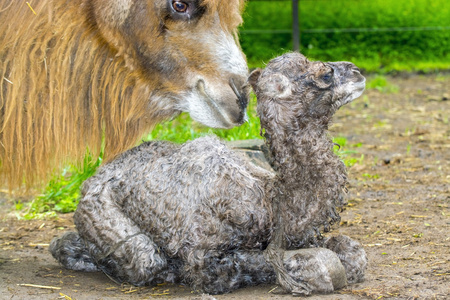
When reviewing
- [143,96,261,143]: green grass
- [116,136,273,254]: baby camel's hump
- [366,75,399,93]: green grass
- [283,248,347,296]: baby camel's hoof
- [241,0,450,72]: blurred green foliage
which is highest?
[241,0,450,72]: blurred green foliage

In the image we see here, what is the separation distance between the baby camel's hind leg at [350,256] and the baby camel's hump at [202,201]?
32 centimetres

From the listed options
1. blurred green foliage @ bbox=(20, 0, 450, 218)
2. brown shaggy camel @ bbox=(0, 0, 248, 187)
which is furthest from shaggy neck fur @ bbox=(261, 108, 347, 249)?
blurred green foliage @ bbox=(20, 0, 450, 218)

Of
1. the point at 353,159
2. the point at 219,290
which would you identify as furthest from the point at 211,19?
the point at 353,159

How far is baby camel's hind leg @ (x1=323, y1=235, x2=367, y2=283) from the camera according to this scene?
2.92 m

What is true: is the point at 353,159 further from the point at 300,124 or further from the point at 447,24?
the point at 447,24

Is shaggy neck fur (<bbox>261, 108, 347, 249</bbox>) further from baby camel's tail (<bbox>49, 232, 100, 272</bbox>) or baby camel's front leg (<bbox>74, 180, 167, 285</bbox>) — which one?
baby camel's tail (<bbox>49, 232, 100, 272</bbox>)

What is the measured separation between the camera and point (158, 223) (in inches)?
119

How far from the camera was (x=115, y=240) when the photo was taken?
3051 millimetres

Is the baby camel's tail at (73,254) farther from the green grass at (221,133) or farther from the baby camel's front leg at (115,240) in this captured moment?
the green grass at (221,133)

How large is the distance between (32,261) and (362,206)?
7.14 feet

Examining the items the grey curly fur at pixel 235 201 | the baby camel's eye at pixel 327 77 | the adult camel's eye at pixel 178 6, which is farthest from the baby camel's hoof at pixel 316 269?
the adult camel's eye at pixel 178 6

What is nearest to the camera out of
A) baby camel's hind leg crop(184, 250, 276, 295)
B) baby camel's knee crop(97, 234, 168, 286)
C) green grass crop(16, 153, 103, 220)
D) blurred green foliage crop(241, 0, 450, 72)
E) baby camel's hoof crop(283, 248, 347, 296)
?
baby camel's hoof crop(283, 248, 347, 296)

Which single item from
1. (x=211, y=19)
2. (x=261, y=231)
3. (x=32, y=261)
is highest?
(x=211, y=19)

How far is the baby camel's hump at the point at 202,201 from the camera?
292cm
